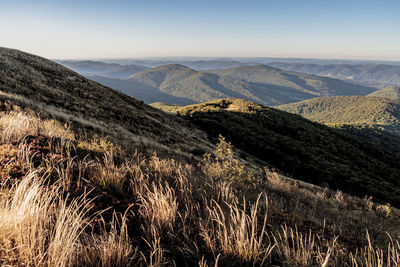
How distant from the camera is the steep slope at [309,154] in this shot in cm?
3494

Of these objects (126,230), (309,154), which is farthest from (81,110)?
(309,154)

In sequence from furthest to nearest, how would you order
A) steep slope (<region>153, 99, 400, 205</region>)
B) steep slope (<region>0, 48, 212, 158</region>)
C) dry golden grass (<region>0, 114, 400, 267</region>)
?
steep slope (<region>153, 99, 400, 205</region>) → steep slope (<region>0, 48, 212, 158</region>) → dry golden grass (<region>0, 114, 400, 267</region>)

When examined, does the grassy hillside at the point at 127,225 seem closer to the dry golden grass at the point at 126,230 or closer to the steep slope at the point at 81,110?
the dry golden grass at the point at 126,230

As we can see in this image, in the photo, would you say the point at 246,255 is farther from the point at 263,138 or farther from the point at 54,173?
the point at 263,138

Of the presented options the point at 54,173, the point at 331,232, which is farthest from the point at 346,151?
the point at 54,173

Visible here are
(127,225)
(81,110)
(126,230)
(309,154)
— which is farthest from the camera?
(309,154)

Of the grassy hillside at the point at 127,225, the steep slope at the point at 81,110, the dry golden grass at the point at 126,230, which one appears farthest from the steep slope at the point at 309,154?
the dry golden grass at the point at 126,230

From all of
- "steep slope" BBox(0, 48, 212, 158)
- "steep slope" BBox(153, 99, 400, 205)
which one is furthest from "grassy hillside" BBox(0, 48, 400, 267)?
"steep slope" BBox(153, 99, 400, 205)

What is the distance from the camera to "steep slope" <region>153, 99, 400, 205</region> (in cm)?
3494

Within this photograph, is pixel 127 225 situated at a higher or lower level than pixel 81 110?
lower

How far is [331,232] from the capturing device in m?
3.82

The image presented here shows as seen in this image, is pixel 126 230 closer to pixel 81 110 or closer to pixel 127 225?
pixel 127 225

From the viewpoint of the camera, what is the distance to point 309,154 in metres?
45.6

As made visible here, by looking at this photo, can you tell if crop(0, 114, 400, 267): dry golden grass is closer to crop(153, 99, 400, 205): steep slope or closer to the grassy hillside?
the grassy hillside
